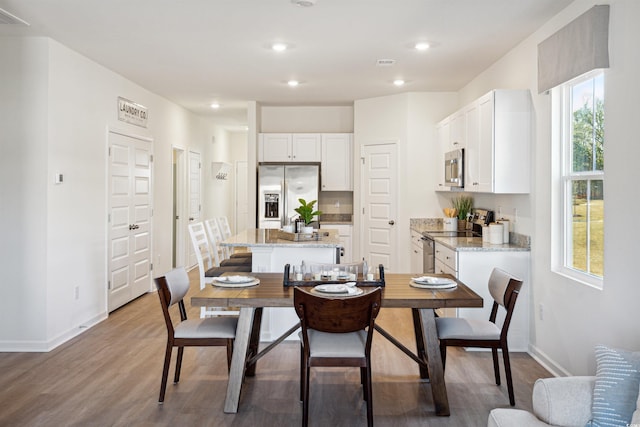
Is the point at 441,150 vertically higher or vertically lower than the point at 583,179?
higher

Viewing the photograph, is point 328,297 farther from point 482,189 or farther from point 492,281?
point 482,189

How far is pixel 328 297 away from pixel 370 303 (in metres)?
0.25

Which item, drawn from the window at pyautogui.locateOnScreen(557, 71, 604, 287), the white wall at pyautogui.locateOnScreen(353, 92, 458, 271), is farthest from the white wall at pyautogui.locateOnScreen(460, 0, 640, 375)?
the white wall at pyautogui.locateOnScreen(353, 92, 458, 271)

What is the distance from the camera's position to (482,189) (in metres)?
4.80

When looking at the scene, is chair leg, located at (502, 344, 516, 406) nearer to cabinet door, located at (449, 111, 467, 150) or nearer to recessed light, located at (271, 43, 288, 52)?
cabinet door, located at (449, 111, 467, 150)

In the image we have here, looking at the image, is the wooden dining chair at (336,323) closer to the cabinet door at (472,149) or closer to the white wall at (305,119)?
the cabinet door at (472,149)

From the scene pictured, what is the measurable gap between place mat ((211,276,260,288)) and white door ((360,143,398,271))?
13.0 feet

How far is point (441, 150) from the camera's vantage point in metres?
6.56

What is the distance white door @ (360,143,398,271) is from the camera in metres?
7.18

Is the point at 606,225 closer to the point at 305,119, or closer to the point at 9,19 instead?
the point at 9,19

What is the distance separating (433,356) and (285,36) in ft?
9.53

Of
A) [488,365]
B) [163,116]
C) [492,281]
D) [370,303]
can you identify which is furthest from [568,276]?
[163,116]

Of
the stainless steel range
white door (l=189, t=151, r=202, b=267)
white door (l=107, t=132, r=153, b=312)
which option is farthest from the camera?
white door (l=189, t=151, r=202, b=267)

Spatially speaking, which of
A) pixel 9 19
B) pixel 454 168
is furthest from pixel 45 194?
pixel 454 168
